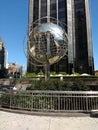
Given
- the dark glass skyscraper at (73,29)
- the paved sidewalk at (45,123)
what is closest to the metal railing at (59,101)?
the paved sidewalk at (45,123)

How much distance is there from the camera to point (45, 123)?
7.33 meters

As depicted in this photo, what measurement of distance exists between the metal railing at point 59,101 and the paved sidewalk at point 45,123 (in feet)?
2.99

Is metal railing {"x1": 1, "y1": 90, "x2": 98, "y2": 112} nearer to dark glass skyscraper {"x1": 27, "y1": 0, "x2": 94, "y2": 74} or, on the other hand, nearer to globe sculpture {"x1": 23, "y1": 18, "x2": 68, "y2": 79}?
globe sculpture {"x1": 23, "y1": 18, "x2": 68, "y2": 79}

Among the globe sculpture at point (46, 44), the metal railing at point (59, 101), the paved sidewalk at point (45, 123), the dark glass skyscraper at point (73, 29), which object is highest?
the dark glass skyscraper at point (73, 29)

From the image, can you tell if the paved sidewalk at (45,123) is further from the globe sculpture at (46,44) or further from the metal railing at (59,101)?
the globe sculpture at (46,44)

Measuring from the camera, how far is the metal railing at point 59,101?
9047mm

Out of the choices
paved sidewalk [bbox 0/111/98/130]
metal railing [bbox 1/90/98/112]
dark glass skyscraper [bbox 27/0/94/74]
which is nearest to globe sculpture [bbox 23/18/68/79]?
metal railing [bbox 1/90/98/112]

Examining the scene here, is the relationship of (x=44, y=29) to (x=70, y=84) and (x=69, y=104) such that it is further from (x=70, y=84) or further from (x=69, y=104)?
(x=69, y=104)

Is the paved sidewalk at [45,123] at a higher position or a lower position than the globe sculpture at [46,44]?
lower

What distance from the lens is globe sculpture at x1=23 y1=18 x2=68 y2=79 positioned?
1631cm

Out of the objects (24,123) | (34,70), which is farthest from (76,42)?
(24,123)

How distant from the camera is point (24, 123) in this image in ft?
24.1

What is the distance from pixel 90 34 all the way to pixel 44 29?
4541cm

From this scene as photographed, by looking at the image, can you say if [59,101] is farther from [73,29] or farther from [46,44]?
[73,29]
